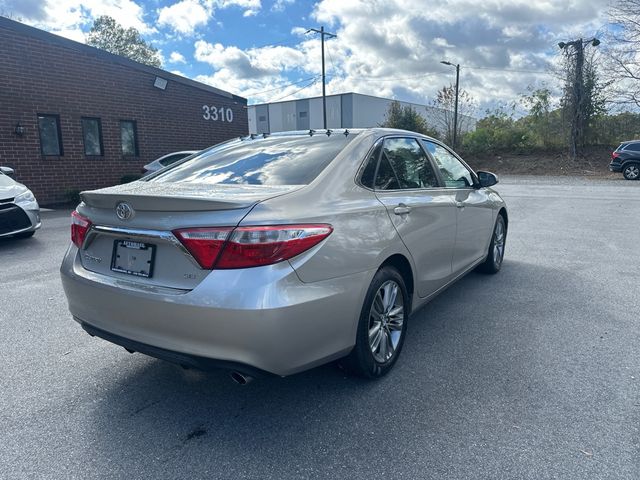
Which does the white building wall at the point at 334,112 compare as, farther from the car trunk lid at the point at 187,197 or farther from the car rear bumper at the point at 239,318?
the car rear bumper at the point at 239,318

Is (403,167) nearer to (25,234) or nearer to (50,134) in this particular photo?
(25,234)

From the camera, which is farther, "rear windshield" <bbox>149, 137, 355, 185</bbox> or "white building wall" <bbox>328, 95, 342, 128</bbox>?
"white building wall" <bbox>328, 95, 342, 128</bbox>

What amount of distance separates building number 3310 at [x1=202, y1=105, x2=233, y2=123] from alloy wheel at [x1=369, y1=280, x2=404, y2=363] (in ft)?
51.5

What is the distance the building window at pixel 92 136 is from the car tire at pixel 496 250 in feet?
42.2

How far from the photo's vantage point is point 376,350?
9.86 ft

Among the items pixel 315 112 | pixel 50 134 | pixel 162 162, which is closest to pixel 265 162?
pixel 162 162

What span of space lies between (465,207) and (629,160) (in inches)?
857

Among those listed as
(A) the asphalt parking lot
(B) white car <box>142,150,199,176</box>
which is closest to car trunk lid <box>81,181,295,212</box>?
(A) the asphalt parking lot

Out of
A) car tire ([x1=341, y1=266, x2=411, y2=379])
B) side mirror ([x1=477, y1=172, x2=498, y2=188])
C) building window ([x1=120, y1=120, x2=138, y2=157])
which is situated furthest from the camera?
building window ([x1=120, y1=120, x2=138, y2=157])

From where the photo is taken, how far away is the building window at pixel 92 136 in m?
14.3

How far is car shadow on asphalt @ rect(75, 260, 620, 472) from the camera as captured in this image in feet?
8.06

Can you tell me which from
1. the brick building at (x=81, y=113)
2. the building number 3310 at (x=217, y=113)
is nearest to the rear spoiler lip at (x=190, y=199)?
the brick building at (x=81, y=113)

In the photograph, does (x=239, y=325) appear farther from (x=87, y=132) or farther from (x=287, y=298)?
(x=87, y=132)

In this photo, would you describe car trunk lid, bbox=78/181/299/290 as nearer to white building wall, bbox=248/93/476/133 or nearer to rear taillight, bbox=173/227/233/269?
rear taillight, bbox=173/227/233/269
